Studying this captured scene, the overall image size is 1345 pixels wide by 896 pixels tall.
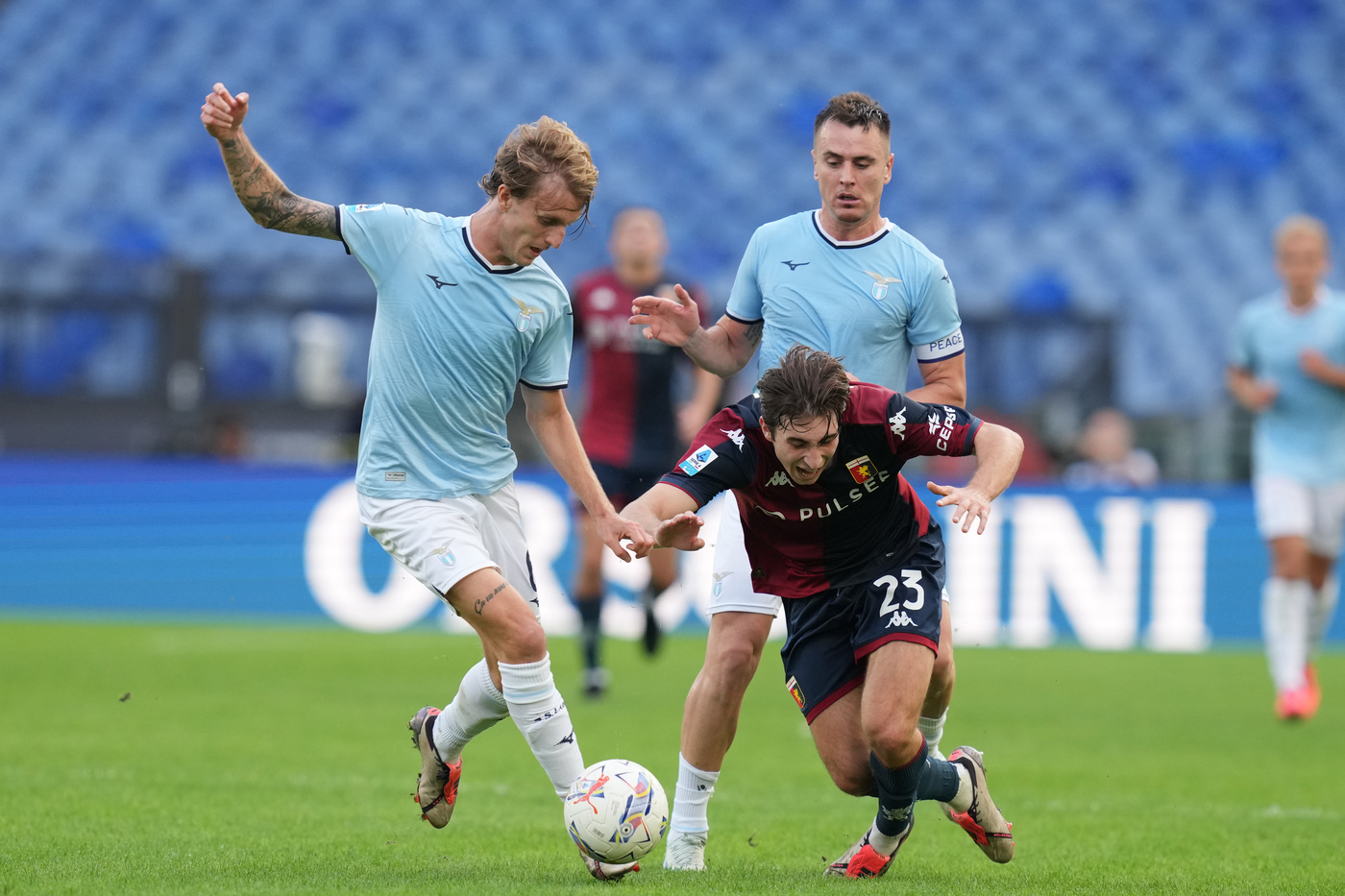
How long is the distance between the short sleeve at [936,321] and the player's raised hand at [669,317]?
657 millimetres

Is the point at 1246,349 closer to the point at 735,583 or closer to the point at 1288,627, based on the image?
the point at 1288,627

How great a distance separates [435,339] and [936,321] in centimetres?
148

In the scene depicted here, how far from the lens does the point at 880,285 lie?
473cm

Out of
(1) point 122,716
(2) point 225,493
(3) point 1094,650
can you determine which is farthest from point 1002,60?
(1) point 122,716

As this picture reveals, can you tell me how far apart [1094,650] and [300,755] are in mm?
6675

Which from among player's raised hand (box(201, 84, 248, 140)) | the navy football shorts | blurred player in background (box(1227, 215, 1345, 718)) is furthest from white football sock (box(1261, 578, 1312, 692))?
player's raised hand (box(201, 84, 248, 140))

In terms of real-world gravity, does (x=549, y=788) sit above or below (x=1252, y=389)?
below

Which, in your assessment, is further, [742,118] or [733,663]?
[742,118]

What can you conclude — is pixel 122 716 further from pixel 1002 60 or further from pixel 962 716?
pixel 1002 60

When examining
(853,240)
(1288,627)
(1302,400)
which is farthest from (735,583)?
(1302,400)

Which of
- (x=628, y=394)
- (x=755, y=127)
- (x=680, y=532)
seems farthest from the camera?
(x=755, y=127)

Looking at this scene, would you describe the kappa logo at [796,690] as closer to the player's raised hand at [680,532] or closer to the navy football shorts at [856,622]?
the navy football shorts at [856,622]

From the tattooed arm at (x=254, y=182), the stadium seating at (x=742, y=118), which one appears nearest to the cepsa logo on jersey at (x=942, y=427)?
the tattooed arm at (x=254, y=182)

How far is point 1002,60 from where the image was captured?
20.4 meters
